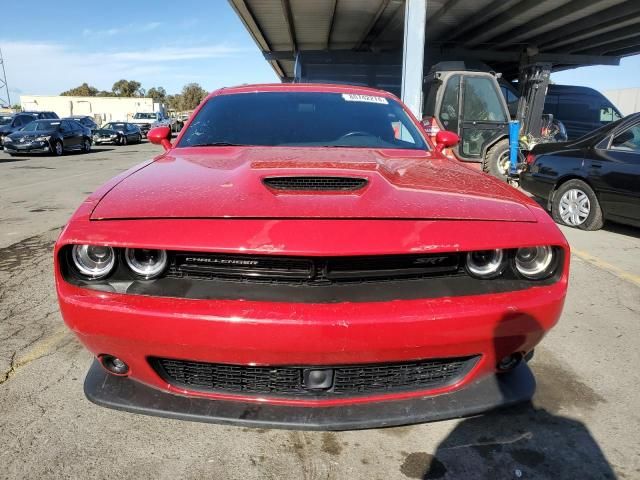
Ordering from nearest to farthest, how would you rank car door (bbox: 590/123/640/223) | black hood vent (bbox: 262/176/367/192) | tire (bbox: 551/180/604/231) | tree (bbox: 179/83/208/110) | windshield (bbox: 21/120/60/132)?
black hood vent (bbox: 262/176/367/192), car door (bbox: 590/123/640/223), tire (bbox: 551/180/604/231), windshield (bbox: 21/120/60/132), tree (bbox: 179/83/208/110)

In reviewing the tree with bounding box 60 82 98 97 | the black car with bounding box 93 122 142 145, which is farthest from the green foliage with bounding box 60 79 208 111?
the black car with bounding box 93 122 142 145

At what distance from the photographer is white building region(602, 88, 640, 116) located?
28141 millimetres

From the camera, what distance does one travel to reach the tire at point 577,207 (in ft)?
18.6

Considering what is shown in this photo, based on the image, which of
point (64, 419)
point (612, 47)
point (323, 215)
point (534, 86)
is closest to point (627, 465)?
point (323, 215)

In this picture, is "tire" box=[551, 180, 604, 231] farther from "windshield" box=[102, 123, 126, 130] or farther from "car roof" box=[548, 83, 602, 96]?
"windshield" box=[102, 123, 126, 130]

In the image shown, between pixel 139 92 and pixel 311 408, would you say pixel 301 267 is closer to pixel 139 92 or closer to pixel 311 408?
pixel 311 408

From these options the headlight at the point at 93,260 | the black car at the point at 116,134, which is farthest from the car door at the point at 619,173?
the black car at the point at 116,134

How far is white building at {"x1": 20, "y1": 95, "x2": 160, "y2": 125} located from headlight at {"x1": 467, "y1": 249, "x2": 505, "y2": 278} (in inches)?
2209

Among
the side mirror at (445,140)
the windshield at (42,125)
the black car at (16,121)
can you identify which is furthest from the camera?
the black car at (16,121)

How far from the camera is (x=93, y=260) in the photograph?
1774mm

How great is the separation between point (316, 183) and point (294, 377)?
77cm

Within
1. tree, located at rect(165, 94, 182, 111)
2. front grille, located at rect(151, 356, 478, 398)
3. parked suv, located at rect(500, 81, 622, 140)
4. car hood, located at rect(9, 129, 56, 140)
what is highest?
tree, located at rect(165, 94, 182, 111)

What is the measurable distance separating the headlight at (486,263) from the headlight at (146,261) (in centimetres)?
115

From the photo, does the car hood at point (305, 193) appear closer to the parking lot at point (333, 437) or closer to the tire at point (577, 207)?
the parking lot at point (333, 437)
